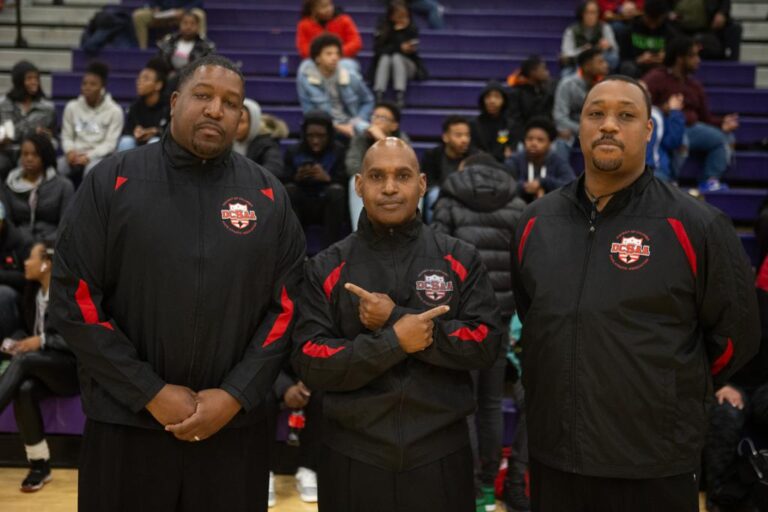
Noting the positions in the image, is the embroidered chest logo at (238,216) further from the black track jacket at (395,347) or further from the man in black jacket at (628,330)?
the man in black jacket at (628,330)

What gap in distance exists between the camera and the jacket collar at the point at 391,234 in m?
2.79

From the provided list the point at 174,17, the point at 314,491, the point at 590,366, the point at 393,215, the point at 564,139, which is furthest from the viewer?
the point at 174,17

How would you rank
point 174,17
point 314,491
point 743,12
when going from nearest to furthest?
point 314,491 < point 174,17 < point 743,12

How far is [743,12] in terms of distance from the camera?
32.1 feet

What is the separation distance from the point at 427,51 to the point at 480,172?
537cm

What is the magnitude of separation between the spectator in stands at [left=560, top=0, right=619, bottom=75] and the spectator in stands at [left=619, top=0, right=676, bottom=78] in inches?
6.9

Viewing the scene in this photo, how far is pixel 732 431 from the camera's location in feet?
13.7

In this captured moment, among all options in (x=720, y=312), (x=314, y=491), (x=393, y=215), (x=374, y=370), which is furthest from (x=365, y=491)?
(x=314, y=491)

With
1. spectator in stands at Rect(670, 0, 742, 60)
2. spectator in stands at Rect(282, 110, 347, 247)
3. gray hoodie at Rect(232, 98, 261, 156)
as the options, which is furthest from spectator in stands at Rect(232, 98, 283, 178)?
spectator in stands at Rect(670, 0, 742, 60)

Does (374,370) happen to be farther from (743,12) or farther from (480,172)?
(743,12)

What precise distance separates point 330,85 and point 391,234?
188 inches

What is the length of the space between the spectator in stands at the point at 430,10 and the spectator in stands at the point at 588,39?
5.72ft

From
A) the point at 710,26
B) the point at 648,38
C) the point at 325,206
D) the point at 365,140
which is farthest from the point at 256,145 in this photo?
the point at 710,26

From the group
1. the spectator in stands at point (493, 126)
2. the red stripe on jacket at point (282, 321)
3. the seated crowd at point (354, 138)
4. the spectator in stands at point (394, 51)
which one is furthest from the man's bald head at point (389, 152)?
the spectator in stands at point (394, 51)
